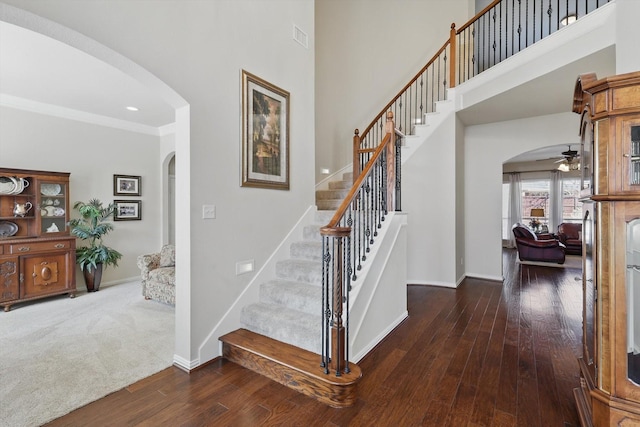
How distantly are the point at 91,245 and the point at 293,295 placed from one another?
424cm

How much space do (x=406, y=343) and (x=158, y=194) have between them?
5.36 m

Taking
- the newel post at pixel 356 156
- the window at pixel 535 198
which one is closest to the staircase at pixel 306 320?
the newel post at pixel 356 156

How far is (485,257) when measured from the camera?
546cm

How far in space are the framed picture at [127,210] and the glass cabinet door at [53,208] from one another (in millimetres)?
760

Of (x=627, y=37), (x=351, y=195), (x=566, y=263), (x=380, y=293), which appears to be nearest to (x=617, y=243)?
(x=351, y=195)

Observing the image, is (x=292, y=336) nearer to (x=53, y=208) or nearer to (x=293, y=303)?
(x=293, y=303)

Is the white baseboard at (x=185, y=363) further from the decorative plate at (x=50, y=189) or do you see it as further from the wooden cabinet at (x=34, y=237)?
the decorative plate at (x=50, y=189)

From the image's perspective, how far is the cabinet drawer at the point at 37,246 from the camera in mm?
3953

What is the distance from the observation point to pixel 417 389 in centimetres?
211

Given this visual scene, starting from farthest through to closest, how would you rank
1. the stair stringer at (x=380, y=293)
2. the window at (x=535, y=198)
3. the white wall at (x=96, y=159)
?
the window at (x=535, y=198) → the white wall at (x=96, y=159) → the stair stringer at (x=380, y=293)

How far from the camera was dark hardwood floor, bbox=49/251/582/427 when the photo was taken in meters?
1.82

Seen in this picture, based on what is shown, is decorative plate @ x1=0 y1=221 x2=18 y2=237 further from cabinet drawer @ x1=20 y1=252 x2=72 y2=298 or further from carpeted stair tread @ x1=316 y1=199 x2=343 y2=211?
carpeted stair tread @ x1=316 y1=199 x2=343 y2=211

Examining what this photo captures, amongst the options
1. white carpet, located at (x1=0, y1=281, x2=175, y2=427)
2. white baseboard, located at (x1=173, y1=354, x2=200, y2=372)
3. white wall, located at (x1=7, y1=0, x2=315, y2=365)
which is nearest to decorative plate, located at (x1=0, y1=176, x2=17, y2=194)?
white carpet, located at (x1=0, y1=281, x2=175, y2=427)

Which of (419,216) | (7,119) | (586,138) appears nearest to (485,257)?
(419,216)
